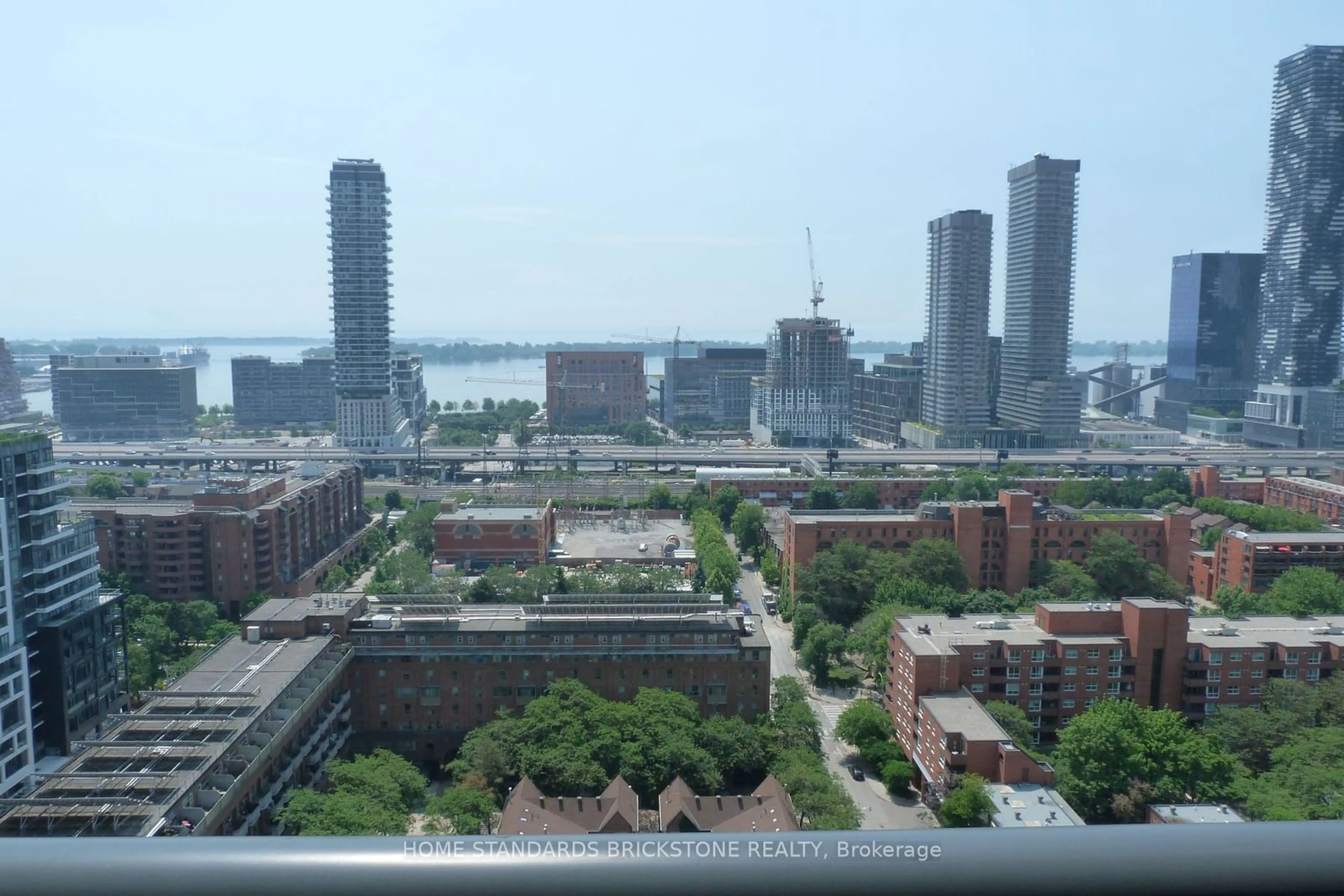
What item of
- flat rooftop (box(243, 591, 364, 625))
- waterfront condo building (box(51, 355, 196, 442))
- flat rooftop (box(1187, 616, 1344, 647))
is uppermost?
waterfront condo building (box(51, 355, 196, 442))

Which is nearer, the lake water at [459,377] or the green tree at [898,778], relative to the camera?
the green tree at [898,778]

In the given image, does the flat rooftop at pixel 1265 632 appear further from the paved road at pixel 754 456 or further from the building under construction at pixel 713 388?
the building under construction at pixel 713 388

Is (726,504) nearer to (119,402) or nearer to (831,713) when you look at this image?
(831,713)

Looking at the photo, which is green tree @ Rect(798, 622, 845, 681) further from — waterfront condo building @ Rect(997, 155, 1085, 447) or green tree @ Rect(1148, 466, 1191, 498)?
waterfront condo building @ Rect(997, 155, 1085, 447)

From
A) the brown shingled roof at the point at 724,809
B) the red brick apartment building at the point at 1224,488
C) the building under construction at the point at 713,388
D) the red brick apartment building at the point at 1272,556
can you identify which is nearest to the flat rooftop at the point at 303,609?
the brown shingled roof at the point at 724,809

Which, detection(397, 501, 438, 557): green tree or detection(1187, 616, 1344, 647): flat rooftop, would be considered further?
detection(397, 501, 438, 557): green tree

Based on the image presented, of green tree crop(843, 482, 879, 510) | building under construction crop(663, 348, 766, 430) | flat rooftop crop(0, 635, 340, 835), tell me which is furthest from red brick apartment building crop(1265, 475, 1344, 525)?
building under construction crop(663, 348, 766, 430)
